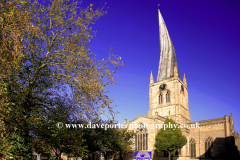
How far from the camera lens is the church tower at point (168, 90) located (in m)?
47.6

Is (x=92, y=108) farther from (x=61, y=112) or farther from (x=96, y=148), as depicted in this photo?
(x=96, y=148)

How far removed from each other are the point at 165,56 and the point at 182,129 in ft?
86.5

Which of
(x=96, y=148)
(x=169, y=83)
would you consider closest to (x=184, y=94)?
(x=169, y=83)

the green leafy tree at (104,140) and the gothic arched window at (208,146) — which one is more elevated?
the green leafy tree at (104,140)

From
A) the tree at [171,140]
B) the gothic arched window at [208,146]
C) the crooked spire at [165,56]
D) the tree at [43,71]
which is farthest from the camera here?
the crooked spire at [165,56]

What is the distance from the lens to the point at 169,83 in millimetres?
50781

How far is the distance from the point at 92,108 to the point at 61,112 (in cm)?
149

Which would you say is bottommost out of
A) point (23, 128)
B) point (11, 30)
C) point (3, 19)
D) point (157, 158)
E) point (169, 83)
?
point (157, 158)

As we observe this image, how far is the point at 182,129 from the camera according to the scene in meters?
38.8

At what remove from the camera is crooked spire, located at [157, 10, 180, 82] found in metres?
54.8

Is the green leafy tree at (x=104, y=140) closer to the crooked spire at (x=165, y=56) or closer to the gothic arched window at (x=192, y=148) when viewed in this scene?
the gothic arched window at (x=192, y=148)

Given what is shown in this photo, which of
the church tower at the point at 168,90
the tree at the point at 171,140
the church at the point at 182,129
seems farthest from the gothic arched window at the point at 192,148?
the tree at the point at 171,140

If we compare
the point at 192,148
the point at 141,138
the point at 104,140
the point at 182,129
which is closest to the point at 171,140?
the point at 141,138

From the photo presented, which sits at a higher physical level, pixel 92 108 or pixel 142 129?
pixel 92 108
